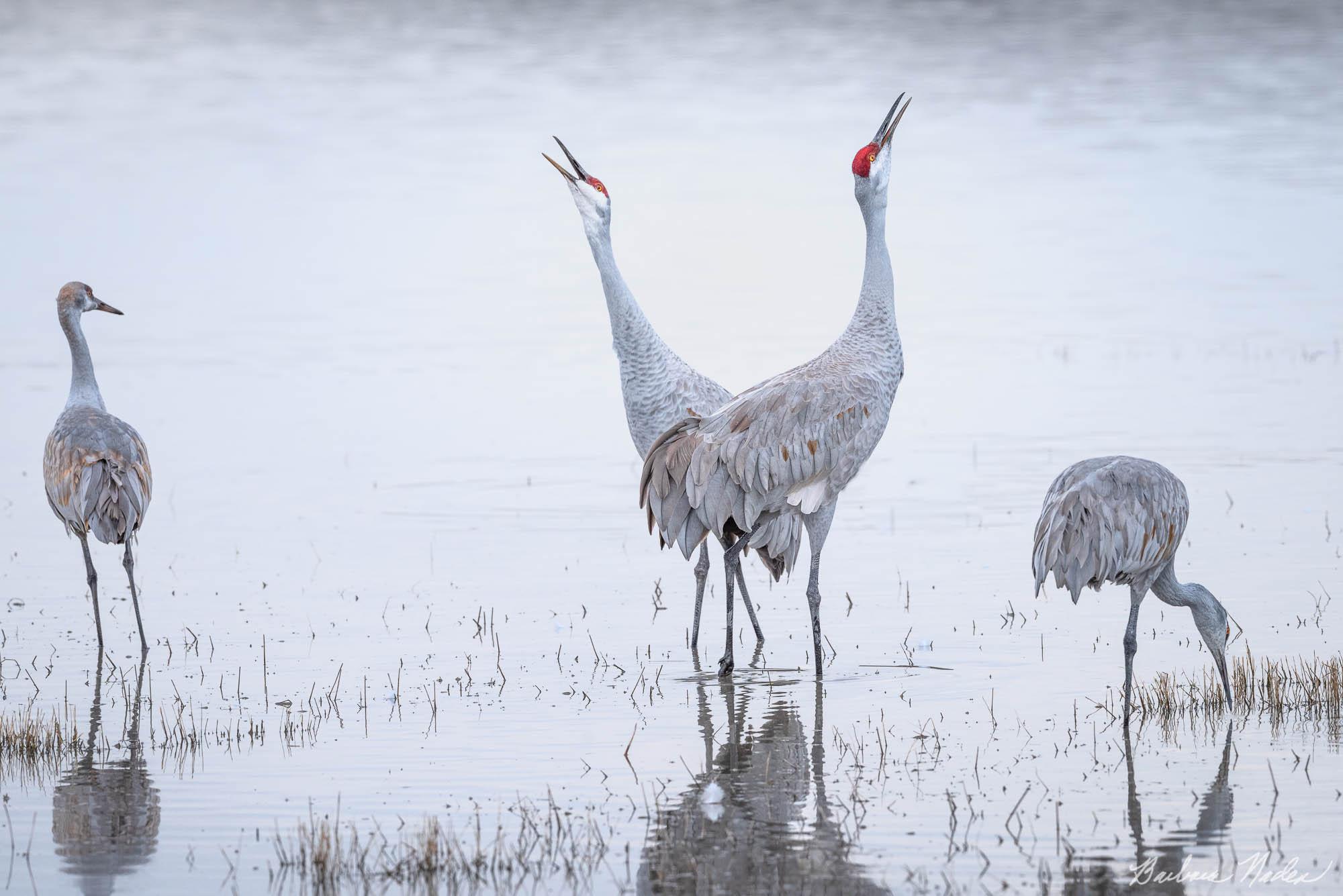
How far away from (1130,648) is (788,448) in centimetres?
170

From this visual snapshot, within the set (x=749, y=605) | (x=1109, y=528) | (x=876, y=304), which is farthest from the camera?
(x=749, y=605)

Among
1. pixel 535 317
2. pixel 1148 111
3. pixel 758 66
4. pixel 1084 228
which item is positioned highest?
pixel 758 66

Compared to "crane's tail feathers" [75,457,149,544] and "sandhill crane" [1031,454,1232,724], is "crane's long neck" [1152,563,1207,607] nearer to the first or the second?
"sandhill crane" [1031,454,1232,724]

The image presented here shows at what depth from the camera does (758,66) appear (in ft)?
212

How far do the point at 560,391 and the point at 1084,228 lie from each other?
1439 cm

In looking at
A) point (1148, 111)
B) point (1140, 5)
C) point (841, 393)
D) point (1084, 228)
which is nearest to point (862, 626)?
point (841, 393)

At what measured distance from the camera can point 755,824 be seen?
7.04 metres

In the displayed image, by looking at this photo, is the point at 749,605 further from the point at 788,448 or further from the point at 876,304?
the point at 876,304

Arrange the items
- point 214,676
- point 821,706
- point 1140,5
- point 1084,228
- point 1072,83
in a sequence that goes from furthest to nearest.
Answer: point 1140,5
point 1072,83
point 1084,228
point 214,676
point 821,706

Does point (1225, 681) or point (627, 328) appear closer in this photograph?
point (1225, 681)

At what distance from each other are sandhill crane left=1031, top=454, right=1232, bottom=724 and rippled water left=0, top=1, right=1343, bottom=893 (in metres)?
0.47

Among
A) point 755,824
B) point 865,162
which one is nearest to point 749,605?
point 865,162

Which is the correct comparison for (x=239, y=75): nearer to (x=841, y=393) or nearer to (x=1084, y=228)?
(x=1084, y=228)

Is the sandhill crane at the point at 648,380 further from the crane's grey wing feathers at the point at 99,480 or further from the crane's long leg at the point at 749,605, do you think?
the crane's grey wing feathers at the point at 99,480
